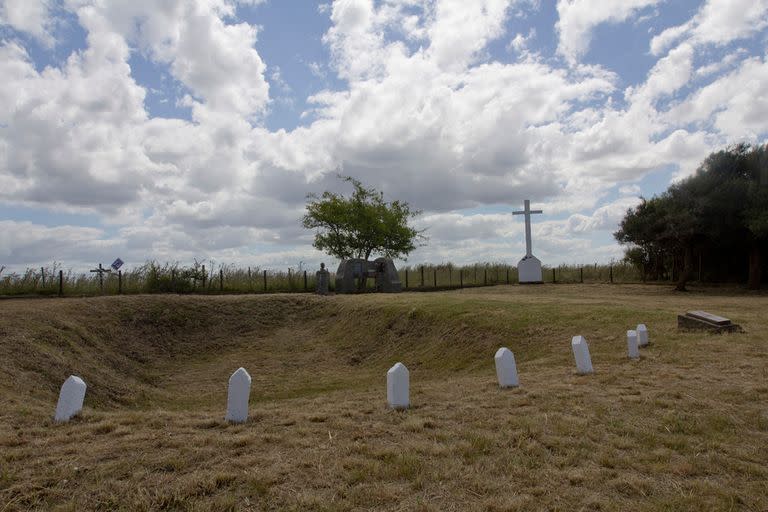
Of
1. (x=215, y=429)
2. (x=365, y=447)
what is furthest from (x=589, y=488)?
(x=215, y=429)

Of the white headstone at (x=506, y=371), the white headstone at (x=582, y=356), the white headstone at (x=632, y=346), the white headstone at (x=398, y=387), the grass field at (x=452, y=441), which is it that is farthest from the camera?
the white headstone at (x=632, y=346)

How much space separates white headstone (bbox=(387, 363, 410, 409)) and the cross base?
2538 centimetres

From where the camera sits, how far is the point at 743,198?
25.9 m

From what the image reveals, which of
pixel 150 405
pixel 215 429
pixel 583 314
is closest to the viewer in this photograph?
pixel 215 429

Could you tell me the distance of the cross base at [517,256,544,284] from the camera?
30812mm

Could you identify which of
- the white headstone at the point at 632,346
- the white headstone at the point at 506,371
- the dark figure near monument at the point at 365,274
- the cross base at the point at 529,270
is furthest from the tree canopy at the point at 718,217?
the white headstone at the point at 506,371

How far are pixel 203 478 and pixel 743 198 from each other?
27.8 m

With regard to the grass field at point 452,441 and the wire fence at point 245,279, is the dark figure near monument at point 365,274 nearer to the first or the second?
the wire fence at point 245,279

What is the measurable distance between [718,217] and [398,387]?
24703 millimetres

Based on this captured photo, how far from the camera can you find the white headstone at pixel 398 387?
6.37 meters

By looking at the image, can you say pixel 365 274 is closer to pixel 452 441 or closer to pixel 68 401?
pixel 68 401

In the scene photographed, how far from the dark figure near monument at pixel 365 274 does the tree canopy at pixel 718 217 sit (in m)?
11.3

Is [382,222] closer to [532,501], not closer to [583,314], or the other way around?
[583,314]

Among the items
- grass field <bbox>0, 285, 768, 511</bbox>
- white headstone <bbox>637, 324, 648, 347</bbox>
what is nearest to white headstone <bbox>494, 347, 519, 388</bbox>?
grass field <bbox>0, 285, 768, 511</bbox>
